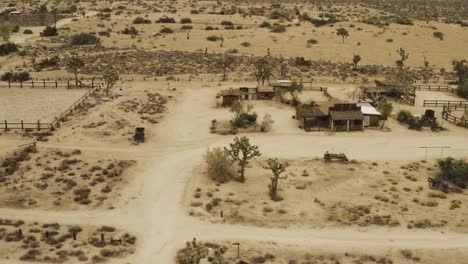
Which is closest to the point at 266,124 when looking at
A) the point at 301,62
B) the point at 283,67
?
the point at 283,67

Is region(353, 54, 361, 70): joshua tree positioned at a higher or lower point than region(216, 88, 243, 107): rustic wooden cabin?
higher

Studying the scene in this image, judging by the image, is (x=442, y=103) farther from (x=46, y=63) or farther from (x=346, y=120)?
(x=46, y=63)

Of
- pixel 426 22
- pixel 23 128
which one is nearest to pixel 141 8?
pixel 426 22

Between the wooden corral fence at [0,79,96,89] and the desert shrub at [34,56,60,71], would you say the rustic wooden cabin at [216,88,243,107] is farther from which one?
the desert shrub at [34,56,60,71]

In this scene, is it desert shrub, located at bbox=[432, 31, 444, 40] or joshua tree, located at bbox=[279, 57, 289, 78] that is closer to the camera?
joshua tree, located at bbox=[279, 57, 289, 78]

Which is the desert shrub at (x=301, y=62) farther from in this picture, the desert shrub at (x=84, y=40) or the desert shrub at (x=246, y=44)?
the desert shrub at (x=84, y=40)

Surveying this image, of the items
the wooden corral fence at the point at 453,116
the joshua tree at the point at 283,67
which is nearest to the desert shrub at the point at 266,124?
the wooden corral fence at the point at 453,116

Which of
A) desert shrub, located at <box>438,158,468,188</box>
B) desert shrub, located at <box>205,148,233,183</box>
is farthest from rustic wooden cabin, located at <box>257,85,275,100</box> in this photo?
desert shrub, located at <box>438,158,468,188</box>
